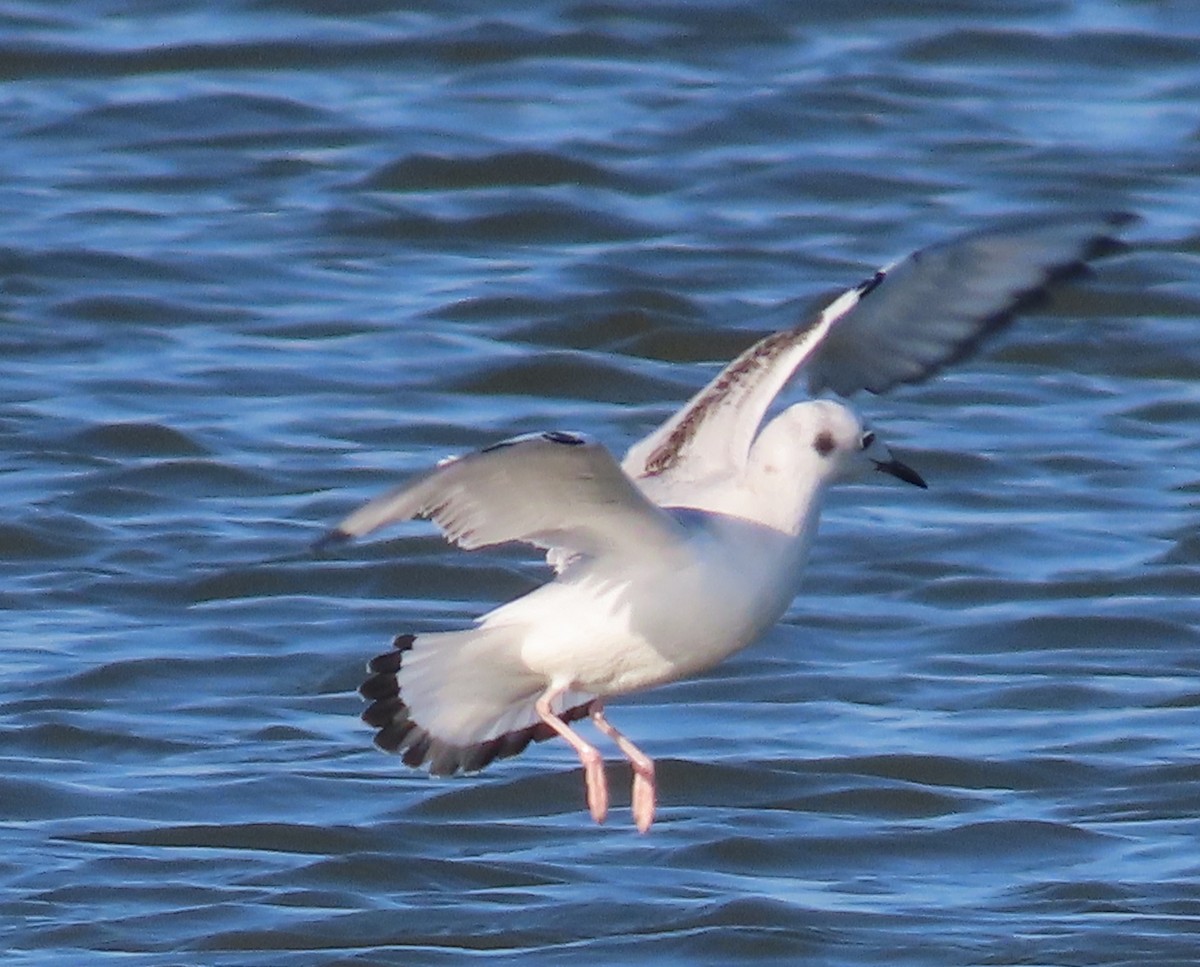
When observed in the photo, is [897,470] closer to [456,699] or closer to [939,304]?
[939,304]

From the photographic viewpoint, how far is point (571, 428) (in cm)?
1287

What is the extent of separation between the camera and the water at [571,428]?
8.98 m

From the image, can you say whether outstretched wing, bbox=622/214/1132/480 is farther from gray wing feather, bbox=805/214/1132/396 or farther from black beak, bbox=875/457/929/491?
black beak, bbox=875/457/929/491

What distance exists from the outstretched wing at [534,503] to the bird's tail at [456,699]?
0.34 m

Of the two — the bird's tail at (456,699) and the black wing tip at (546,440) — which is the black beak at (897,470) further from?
the black wing tip at (546,440)

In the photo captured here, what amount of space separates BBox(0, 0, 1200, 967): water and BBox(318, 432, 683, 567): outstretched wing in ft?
4.81

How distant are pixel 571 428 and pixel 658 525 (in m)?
5.48

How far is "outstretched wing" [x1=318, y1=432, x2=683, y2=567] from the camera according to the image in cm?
671

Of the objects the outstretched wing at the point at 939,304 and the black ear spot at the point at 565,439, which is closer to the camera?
the black ear spot at the point at 565,439

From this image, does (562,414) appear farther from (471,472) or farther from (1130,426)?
(471,472)

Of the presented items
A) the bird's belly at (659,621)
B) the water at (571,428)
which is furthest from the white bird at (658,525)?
the water at (571,428)

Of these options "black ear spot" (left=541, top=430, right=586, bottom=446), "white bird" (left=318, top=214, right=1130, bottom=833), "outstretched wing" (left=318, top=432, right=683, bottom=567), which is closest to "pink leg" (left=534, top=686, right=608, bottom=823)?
"white bird" (left=318, top=214, right=1130, bottom=833)

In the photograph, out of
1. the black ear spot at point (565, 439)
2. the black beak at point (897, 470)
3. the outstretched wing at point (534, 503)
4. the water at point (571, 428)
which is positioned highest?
the black ear spot at point (565, 439)

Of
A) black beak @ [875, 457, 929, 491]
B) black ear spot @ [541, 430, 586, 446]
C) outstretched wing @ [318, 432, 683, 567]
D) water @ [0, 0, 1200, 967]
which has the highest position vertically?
black ear spot @ [541, 430, 586, 446]
